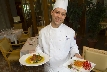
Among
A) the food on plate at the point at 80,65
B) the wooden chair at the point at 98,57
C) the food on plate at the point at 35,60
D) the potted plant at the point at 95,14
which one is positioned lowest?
the wooden chair at the point at 98,57

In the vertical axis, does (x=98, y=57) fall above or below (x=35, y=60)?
below

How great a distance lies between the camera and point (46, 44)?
1.29m

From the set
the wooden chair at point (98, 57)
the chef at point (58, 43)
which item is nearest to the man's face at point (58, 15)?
the chef at point (58, 43)

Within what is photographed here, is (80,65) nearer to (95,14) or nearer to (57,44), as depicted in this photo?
(57,44)

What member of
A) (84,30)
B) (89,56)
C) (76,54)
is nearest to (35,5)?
(84,30)

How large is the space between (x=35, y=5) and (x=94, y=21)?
2.62 metres

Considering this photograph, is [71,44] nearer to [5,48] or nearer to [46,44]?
[46,44]

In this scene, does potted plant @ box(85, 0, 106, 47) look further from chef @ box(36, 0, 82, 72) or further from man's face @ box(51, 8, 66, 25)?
man's face @ box(51, 8, 66, 25)

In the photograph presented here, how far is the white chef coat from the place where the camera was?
1.23m

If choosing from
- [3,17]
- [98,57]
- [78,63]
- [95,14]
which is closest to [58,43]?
[78,63]

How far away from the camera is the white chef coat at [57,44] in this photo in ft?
4.04

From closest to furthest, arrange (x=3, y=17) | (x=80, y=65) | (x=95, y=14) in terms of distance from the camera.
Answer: (x=80, y=65) → (x=95, y=14) → (x=3, y=17)

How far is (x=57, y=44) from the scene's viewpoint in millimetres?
1232

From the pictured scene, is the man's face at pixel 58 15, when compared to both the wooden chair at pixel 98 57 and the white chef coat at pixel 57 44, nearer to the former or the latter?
the white chef coat at pixel 57 44
